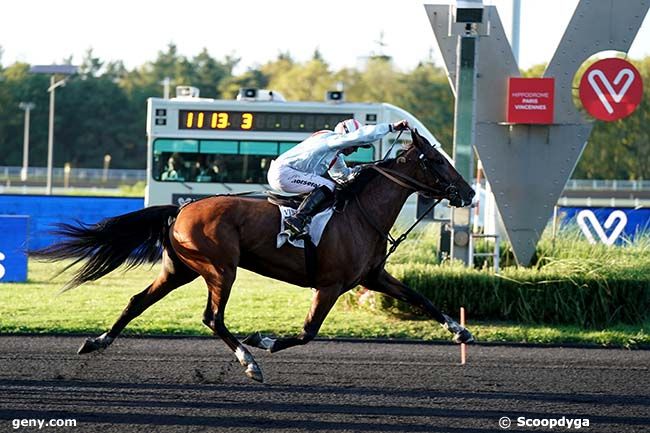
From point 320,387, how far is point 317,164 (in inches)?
66.4

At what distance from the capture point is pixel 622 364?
343 inches

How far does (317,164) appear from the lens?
775 centimetres

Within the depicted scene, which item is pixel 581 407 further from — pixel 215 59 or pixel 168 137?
pixel 215 59

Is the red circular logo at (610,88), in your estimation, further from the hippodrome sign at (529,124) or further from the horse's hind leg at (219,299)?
the horse's hind leg at (219,299)

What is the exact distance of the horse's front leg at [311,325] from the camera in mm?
7379

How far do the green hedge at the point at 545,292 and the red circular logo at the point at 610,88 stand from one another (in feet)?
6.69

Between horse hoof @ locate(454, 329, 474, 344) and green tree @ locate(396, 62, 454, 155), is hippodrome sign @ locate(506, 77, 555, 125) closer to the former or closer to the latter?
horse hoof @ locate(454, 329, 474, 344)

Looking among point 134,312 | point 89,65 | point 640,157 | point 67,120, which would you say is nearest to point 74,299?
point 134,312

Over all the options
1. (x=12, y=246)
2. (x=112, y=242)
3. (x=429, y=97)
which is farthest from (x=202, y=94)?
(x=112, y=242)

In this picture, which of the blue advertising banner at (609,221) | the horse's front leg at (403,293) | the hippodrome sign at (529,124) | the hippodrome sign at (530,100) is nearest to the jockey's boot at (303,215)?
the horse's front leg at (403,293)

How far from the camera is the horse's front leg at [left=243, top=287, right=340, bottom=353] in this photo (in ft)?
24.2

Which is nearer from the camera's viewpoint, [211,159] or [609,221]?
[609,221]

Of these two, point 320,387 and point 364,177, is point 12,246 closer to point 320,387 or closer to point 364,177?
point 364,177

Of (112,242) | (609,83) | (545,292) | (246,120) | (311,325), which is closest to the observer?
(311,325)
